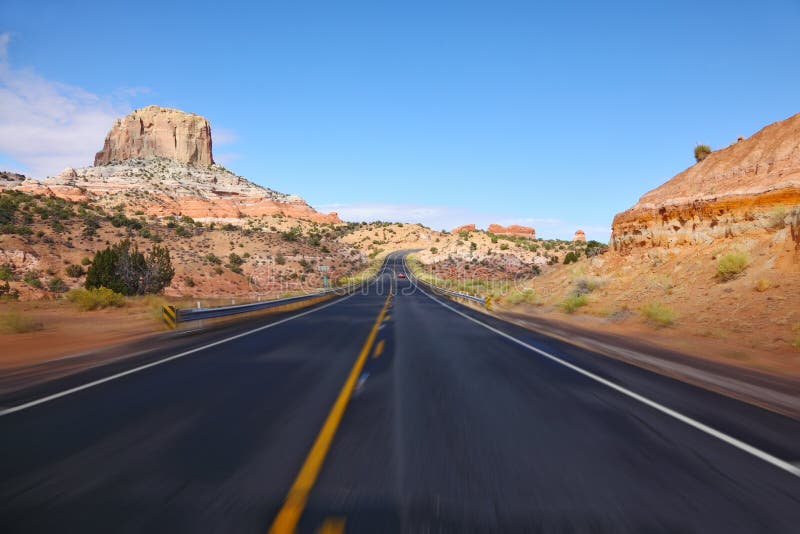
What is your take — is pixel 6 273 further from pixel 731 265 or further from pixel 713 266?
pixel 731 265

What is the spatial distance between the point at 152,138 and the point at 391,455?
159618 mm

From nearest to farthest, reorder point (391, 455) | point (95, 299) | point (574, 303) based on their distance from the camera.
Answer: point (391, 455), point (574, 303), point (95, 299)

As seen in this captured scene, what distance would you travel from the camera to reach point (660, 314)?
15859 mm

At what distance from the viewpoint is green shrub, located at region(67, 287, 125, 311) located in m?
23.1

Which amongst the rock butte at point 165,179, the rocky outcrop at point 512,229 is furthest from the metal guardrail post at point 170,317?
the rocky outcrop at point 512,229

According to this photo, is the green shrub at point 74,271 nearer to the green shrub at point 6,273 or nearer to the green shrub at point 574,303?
the green shrub at point 6,273

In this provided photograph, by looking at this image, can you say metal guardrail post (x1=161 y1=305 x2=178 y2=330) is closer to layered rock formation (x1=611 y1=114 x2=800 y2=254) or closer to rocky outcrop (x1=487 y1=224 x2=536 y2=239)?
layered rock formation (x1=611 y1=114 x2=800 y2=254)

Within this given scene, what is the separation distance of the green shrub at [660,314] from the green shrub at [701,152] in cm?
1699

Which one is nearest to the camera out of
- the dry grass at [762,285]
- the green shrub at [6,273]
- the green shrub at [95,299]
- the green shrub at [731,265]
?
the dry grass at [762,285]

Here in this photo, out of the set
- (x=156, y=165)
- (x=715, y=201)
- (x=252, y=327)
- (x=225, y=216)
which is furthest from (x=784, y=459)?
(x=156, y=165)

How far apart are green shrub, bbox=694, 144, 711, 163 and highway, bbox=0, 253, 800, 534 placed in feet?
86.8

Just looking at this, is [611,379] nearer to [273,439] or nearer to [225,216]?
[273,439]

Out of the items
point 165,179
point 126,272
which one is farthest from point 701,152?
point 165,179

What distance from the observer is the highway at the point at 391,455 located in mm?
3227
